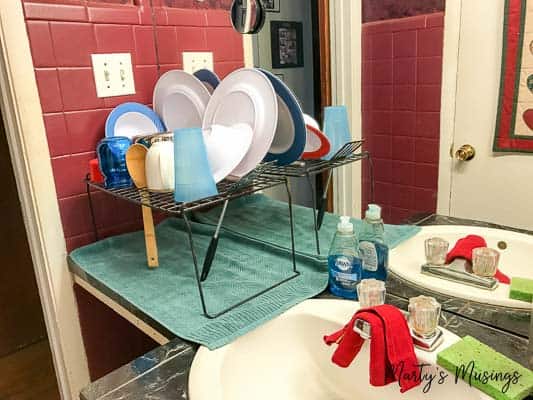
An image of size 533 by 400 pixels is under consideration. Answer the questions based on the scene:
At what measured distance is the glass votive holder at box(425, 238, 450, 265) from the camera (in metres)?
0.97

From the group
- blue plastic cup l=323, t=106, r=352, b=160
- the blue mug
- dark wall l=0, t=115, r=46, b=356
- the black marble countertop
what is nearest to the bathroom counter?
the black marble countertop

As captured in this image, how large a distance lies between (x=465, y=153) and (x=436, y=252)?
431 millimetres

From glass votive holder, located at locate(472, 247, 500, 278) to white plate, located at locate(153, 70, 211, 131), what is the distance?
2.39 ft

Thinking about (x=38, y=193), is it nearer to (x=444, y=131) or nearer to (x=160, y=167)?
(x=160, y=167)

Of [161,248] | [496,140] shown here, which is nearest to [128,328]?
[161,248]

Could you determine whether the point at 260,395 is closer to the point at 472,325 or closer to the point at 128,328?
the point at 472,325

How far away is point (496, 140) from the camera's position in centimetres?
120

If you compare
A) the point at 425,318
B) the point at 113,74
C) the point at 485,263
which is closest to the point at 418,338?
the point at 425,318

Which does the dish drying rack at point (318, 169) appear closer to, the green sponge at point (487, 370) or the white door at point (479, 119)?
the white door at point (479, 119)

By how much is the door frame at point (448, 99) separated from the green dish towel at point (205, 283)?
1.91 feet

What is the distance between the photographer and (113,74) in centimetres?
116

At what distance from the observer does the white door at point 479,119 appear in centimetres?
114

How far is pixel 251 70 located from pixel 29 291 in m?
1.91

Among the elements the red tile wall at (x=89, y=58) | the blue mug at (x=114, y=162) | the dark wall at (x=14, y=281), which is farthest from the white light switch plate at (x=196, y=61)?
the dark wall at (x=14, y=281)
